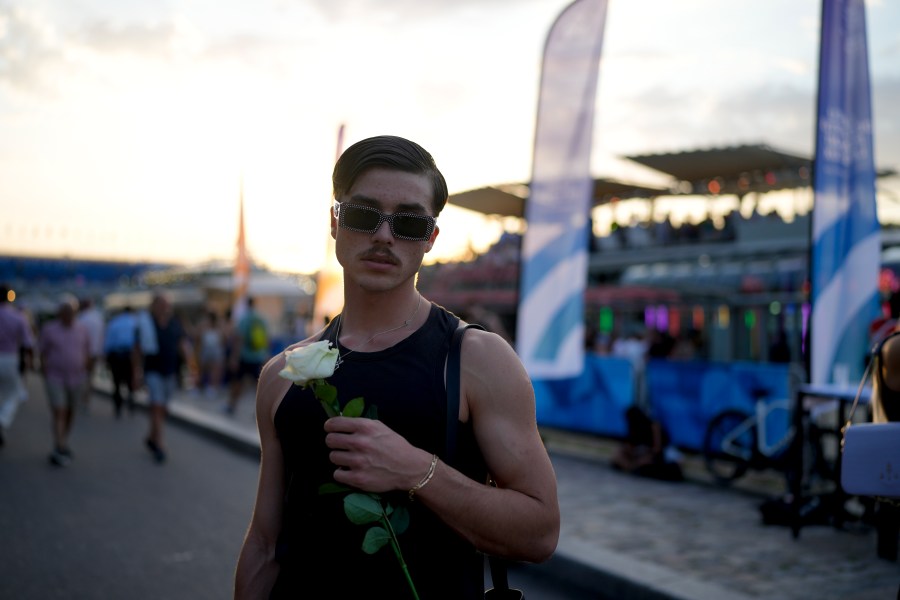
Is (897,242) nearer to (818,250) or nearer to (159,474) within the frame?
(818,250)

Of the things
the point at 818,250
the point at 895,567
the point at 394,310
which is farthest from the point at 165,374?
the point at 394,310

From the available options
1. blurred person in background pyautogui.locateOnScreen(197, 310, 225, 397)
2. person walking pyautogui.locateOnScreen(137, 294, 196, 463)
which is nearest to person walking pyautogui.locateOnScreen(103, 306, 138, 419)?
blurred person in background pyautogui.locateOnScreen(197, 310, 225, 397)

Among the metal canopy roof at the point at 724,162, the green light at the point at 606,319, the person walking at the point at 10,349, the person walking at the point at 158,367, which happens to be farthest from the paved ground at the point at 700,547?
Answer: the metal canopy roof at the point at 724,162

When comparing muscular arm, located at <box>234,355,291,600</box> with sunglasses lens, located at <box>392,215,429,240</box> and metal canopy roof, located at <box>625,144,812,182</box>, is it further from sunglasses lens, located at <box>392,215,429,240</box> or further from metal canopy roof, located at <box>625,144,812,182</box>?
metal canopy roof, located at <box>625,144,812,182</box>

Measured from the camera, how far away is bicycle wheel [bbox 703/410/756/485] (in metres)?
9.07

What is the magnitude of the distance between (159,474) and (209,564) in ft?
12.9

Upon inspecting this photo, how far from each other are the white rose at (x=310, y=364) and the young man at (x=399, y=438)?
95mm

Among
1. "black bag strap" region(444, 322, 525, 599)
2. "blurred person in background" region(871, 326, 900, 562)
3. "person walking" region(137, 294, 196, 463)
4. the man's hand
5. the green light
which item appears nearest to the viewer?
the man's hand

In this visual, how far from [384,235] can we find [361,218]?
7cm

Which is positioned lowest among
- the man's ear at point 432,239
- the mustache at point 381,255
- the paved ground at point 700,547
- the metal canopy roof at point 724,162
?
the paved ground at point 700,547

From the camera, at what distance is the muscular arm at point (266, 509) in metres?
2.01

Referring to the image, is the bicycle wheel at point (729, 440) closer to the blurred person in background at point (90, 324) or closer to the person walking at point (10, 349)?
the person walking at point (10, 349)

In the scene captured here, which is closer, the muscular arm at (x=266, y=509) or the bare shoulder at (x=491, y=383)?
the bare shoulder at (x=491, y=383)

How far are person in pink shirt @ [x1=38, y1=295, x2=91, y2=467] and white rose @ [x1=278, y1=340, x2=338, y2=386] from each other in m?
9.29
